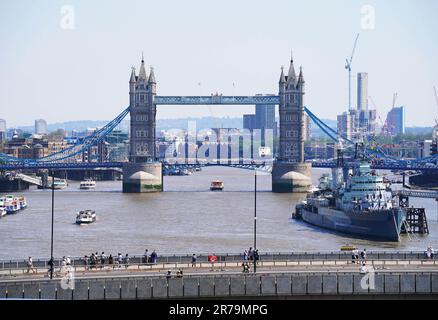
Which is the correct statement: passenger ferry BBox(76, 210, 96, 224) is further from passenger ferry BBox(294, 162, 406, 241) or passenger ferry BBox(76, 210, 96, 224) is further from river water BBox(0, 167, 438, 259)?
passenger ferry BBox(294, 162, 406, 241)

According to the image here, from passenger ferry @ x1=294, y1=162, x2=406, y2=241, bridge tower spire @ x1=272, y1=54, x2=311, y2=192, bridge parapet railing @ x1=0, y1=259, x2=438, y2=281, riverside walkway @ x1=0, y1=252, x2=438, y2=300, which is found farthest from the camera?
bridge tower spire @ x1=272, y1=54, x2=311, y2=192

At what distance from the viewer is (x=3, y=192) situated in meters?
85.8

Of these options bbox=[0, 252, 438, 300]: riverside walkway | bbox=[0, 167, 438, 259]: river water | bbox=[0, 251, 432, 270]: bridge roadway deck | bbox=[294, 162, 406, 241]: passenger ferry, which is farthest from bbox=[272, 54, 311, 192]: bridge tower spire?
bbox=[0, 252, 438, 300]: riverside walkway

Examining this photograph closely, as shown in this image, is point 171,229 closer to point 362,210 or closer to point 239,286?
point 362,210

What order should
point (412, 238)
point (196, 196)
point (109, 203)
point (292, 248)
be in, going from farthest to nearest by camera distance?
point (196, 196) → point (109, 203) → point (412, 238) → point (292, 248)

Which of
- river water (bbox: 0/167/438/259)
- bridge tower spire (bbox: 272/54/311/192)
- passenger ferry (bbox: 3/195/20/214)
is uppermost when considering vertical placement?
bridge tower spire (bbox: 272/54/311/192)

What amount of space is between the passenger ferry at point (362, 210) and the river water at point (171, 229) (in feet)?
2.87

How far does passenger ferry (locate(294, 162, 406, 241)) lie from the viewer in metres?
47.0

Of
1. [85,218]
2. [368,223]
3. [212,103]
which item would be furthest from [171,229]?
[212,103]

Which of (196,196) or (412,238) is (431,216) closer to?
(412,238)
